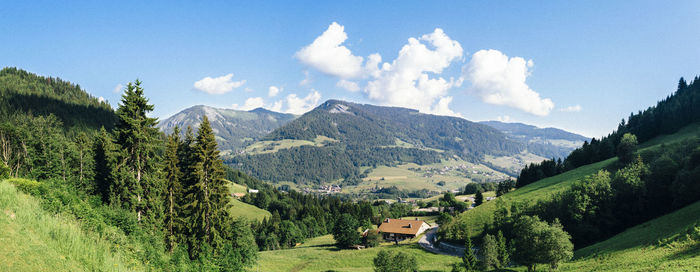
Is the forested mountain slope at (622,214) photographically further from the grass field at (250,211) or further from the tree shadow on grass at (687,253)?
the grass field at (250,211)

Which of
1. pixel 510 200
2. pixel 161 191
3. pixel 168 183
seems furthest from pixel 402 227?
pixel 161 191

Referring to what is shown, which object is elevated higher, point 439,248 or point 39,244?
point 39,244

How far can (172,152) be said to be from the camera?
34156 mm

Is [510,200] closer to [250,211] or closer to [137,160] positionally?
[137,160]

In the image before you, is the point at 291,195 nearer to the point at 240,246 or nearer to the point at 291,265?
the point at 291,265

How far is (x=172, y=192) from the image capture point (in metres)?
33.7

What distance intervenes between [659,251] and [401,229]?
255 feet

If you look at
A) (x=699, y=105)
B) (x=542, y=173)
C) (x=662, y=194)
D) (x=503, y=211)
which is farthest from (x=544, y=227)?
(x=699, y=105)

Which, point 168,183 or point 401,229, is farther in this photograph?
point 401,229

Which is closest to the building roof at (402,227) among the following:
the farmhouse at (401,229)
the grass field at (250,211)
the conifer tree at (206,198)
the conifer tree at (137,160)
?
the farmhouse at (401,229)

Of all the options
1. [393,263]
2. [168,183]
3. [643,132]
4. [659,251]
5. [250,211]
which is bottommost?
[250,211]

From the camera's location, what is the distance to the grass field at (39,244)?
11.5 metres

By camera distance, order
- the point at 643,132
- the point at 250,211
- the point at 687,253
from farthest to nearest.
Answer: the point at 250,211
the point at 643,132
the point at 687,253

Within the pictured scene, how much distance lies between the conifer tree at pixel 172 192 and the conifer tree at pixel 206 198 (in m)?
1.52
